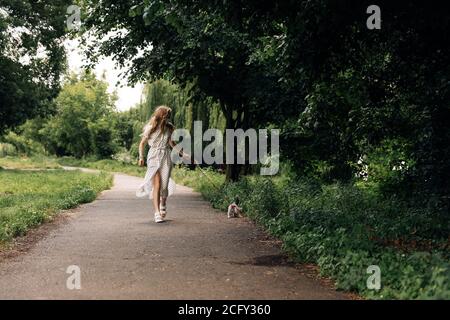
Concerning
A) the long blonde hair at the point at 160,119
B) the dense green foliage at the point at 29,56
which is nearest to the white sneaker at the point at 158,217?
the long blonde hair at the point at 160,119

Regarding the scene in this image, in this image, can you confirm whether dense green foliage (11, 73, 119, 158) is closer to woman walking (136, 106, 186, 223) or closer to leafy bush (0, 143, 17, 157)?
leafy bush (0, 143, 17, 157)

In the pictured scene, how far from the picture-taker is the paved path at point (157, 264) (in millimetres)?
5312

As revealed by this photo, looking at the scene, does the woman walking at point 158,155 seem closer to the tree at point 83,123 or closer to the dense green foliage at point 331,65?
the dense green foliage at point 331,65

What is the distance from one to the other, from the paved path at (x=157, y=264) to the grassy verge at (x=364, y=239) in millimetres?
303

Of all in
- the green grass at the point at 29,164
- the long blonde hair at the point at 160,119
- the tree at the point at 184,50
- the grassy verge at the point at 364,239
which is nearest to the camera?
the grassy verge at the point at 364,239

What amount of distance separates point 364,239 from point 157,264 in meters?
2.55

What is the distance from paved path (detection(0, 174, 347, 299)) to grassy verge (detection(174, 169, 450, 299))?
0.99ft

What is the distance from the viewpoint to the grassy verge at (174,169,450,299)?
509 centimetres

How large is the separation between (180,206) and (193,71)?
17.0 ft

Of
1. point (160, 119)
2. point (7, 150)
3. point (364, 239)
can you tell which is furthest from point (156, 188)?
point (7, 150)

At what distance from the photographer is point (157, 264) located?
6559 millimetres

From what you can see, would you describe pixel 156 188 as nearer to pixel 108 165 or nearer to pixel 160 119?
pixel 160 119

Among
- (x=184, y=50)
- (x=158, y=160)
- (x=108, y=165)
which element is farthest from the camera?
(x=108, y=165)
